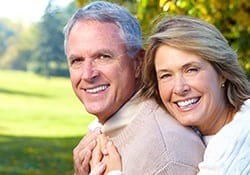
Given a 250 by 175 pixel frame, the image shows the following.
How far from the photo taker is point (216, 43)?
2852mm

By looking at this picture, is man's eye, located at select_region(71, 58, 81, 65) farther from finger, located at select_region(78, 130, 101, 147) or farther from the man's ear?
finger, located at select_region(78, 130, 101, 147)

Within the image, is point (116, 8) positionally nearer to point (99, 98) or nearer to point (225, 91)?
point (99, 98)

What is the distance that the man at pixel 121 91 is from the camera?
9.09 feet

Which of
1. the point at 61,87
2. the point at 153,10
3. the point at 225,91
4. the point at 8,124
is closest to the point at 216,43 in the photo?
the point at 225,91

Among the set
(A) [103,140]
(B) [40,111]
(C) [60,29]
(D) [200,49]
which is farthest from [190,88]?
(C) [60,29]

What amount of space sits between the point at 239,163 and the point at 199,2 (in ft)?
14.2

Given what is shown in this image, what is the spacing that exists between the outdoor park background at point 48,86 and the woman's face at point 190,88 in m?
0.30

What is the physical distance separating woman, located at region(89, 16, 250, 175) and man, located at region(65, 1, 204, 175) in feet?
0.26

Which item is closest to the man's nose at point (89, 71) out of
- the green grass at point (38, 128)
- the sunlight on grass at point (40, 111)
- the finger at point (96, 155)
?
the finger at point (96, 155)

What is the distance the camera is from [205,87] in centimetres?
282

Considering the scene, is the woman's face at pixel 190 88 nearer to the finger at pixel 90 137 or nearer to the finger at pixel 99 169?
the finger at pixel 99 169

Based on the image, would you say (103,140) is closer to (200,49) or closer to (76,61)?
(76,61)

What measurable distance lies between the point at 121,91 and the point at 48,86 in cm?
6014

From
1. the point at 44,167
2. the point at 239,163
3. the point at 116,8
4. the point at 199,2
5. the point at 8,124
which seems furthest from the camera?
the point at 8,124
